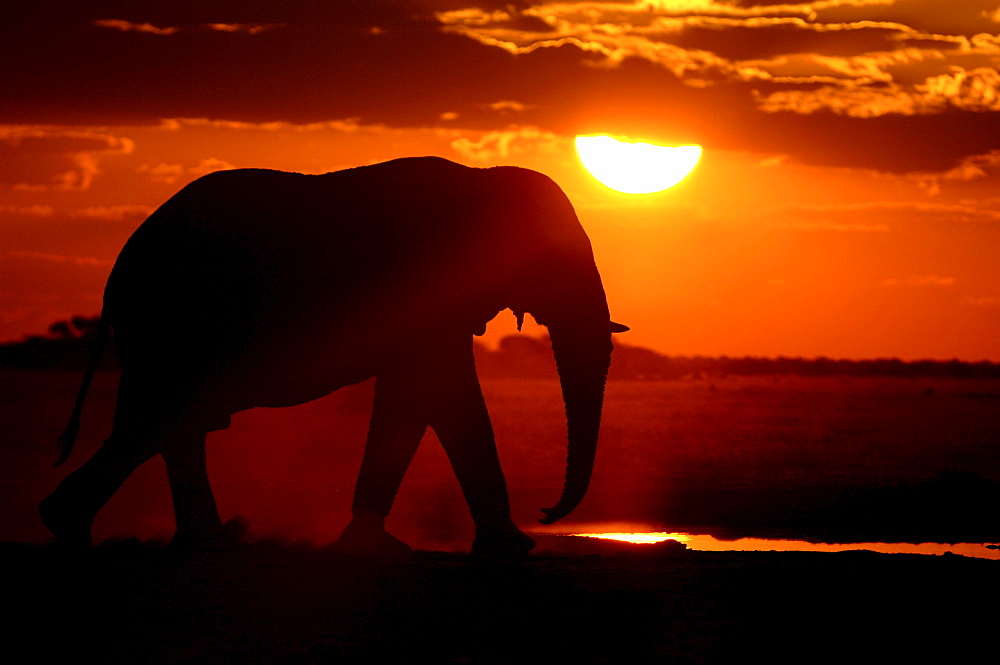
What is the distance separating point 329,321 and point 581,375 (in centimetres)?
317

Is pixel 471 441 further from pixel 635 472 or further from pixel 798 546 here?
pixel 635 472

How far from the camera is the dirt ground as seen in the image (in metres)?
Answer: 10.9

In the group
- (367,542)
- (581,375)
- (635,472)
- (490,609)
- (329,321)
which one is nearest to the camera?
(490,609)

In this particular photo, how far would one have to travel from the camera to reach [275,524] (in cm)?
2388

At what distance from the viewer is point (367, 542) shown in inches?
595

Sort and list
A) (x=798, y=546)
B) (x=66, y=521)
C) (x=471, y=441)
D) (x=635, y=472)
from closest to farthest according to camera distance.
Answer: (x=66, y=521) < (x=471, y=441) < (x=798, y=546) < (x=635, y=472)

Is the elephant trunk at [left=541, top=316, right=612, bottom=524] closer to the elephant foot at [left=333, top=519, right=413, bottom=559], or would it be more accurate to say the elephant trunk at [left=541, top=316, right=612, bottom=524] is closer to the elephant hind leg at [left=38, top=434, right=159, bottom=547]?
the elephant foot at [left=333, top=519, right=413, bottom=559]

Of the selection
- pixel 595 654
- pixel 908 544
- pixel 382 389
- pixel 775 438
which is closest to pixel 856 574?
pixel 595 654

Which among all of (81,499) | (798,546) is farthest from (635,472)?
(81,499)

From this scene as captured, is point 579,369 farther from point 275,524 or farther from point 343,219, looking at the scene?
point 275,524

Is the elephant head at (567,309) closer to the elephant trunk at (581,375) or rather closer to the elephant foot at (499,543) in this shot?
the elephant trunk at (581,375)

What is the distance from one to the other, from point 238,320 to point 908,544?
39.4 feet

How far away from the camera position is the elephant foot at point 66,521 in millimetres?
14242

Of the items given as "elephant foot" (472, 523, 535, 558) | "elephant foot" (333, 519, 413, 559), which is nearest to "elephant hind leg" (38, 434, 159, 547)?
"elephant foot" (333, 519, 413, 559)
